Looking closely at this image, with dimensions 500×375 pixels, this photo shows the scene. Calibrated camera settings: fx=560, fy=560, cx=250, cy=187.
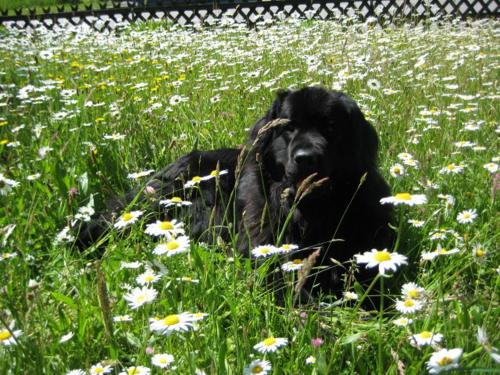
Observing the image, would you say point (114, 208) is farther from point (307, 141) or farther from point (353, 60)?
point (353, 60)

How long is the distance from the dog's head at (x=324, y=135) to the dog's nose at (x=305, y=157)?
110 mm

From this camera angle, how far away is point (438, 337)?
121 centimetres

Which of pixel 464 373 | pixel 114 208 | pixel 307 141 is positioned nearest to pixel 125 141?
pixel 114 208

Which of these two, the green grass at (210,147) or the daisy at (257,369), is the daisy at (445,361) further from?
the daisy at (257,369)

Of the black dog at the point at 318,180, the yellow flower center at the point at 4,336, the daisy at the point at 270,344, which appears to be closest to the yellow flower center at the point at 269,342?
the daisy at the point at 270,344

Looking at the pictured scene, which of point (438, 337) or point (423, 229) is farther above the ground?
point (438, 337)

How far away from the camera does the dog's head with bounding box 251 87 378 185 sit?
2.83 metres

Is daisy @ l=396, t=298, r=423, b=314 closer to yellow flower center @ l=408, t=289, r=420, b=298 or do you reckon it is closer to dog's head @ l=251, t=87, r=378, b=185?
yellow flower center @ l=408, t=289, r=420, b=298

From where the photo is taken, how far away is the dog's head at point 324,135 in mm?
2832

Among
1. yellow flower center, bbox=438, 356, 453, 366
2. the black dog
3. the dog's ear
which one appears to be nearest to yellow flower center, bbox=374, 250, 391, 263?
yellow flower center, bbox=438, 356, 453, 366

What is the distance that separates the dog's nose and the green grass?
459 millimetres

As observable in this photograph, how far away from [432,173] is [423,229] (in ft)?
2.28

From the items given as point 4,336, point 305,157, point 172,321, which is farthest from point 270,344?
point 305,157

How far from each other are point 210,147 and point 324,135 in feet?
4.93
